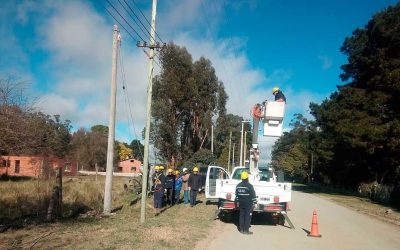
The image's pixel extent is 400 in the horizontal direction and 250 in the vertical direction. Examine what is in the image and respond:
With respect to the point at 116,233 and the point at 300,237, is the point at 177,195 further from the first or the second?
the point at 116,233

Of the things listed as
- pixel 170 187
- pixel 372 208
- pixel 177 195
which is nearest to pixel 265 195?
pixel 170 187

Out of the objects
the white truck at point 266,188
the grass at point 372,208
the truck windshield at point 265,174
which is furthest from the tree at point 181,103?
the white truck at point 266,188

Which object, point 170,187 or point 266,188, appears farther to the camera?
point 170,187

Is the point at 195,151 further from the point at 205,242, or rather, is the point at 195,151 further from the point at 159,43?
the point at 205,242

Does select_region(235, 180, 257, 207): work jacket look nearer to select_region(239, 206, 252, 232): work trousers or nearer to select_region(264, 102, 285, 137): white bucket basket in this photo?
select_region(239, 206, 252, 232): work trousers

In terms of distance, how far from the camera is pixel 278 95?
16.5 m

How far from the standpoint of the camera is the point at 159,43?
49.4ft

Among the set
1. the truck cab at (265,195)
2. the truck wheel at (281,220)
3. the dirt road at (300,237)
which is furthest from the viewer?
the truck wheel at (281,220)

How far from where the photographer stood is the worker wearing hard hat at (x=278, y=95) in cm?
1638

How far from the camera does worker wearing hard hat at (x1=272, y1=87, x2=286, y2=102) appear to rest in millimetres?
16375

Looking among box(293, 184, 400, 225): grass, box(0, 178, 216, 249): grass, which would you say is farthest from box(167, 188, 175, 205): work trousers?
box(293, 184, 400, 225): grass

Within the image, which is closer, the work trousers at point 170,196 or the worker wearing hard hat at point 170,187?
the worker wearing hard hat at point 170,187

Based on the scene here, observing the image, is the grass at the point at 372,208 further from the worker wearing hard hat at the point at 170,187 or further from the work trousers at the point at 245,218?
the worker wearing hard hat at the point at 170,187

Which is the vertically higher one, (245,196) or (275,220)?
(245,196)
